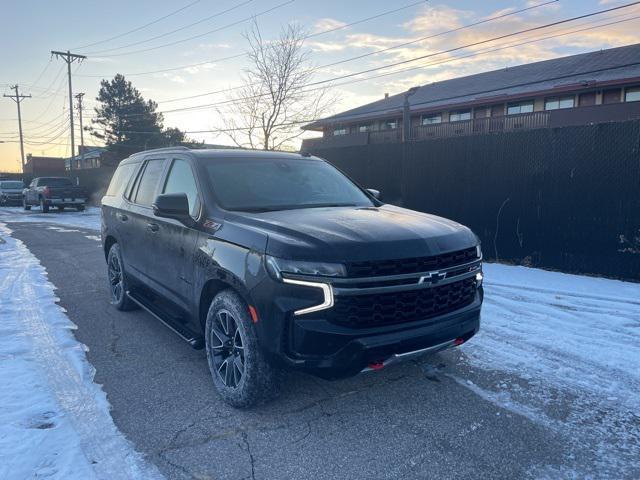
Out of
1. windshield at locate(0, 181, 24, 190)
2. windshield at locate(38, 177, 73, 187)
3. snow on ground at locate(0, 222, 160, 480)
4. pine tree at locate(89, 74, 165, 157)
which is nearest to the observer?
snow on ground at locate(0, 222, 160, 480)

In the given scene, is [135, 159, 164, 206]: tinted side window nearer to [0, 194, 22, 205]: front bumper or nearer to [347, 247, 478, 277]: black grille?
[347, 247, 478, 277]: black grille

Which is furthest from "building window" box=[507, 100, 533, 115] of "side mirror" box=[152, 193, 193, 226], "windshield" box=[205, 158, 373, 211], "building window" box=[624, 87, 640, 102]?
"side mirror" box=[152, 193, 193, 226]

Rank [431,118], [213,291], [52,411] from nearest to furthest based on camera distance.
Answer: [52,411] < [213,291] < [431,118]

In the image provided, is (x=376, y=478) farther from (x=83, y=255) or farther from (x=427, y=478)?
(x=83, y=255)

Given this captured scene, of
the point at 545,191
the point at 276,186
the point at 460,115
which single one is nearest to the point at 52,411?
the point at 276,186

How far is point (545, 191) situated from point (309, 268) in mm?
6446

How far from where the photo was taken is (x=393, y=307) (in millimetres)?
2861

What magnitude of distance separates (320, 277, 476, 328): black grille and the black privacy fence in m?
5.22

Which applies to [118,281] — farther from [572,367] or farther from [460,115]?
[460,115]

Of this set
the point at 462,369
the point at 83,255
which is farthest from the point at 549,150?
the point at 83,255

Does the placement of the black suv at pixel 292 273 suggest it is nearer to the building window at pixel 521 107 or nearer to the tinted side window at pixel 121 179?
the tinted side window at pixel 121 179

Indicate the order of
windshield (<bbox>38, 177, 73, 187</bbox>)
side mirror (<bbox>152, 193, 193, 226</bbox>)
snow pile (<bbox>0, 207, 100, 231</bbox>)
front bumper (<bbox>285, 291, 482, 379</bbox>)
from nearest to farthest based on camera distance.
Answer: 1. front bumper (<bbox>285, 291, 482, 379</bbox>)
2. side mirror (<bbox>152, 193, 193, 226</bbox>)
3. snow pile (<bbox>0, 207, 100, 231</bbox>)
4. windshield (<bbox>38, 177, 73, 187</bbox>)

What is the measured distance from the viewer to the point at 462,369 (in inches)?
153

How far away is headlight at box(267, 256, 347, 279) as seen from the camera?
2723mm
